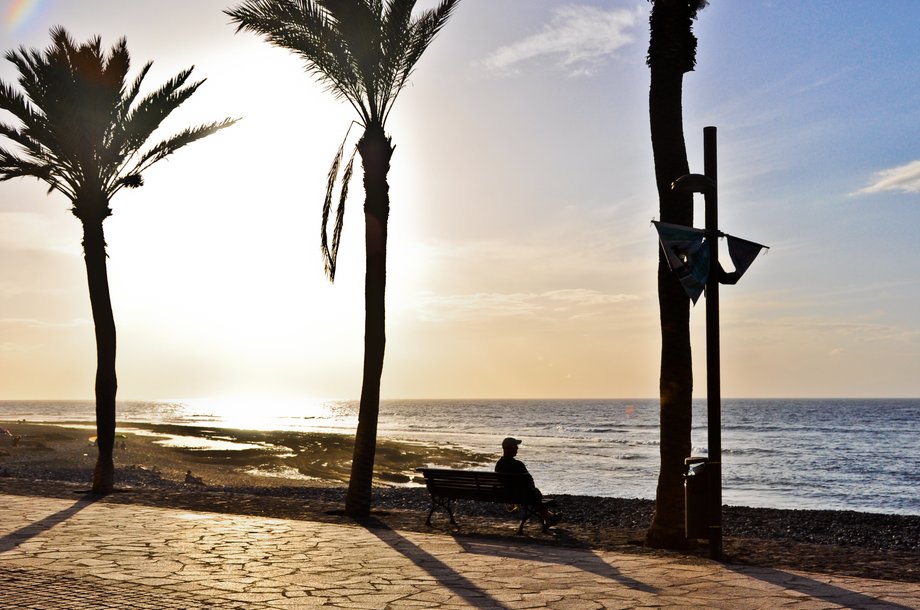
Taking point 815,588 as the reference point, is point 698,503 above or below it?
above

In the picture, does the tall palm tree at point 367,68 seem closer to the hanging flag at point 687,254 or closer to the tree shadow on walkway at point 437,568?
the tree shadow on walkway at point 437,568

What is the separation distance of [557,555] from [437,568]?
1639 mm

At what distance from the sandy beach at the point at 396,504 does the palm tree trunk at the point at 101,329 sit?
129 cm

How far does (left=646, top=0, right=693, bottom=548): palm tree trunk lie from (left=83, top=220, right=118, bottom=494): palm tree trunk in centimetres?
1085

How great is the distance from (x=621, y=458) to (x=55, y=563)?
4508 centimetres

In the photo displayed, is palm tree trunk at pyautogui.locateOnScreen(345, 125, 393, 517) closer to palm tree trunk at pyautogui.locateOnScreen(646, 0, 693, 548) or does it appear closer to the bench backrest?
the bench backrest

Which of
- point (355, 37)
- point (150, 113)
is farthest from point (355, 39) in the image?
point (150, 113)

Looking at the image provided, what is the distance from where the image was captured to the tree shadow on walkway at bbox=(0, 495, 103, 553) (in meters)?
9.85

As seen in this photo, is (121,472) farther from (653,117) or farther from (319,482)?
(653,117)

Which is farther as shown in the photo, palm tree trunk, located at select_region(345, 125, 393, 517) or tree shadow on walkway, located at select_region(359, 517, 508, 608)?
palm tree trunk, located at select_region(345, 125, 393, 517)

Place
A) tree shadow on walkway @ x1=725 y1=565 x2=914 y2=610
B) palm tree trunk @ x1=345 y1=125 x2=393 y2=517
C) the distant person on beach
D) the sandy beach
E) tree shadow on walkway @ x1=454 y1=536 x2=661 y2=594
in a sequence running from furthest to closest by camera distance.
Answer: palm tree trunk @ x1=345 y1=125 x2=393 y2=517
the distant person on beach
the sandy beach
tree shadow on walkway @ x1=454 y1=536 x2=661 y2=594
tree shadow on walkway @ x1=725 y1=565 x2=914 y2=610

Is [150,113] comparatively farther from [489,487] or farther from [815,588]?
[815,588]

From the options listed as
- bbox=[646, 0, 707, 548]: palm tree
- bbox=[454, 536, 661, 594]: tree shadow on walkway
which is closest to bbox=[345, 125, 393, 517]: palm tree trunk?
bbox=[454, 536, 661, 594]: tree shadow on walkway

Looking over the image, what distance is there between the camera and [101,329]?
17.0 m
